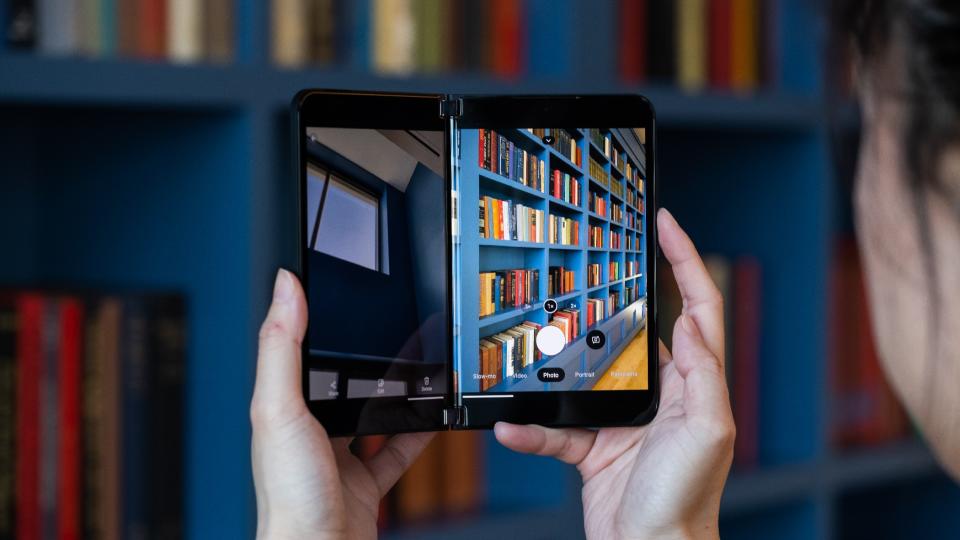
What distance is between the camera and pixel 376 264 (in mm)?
730

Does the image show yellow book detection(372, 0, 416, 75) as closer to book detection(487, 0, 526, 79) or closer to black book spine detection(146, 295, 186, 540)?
book detection(487, 0, 526, 79)

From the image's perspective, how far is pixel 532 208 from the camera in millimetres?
751

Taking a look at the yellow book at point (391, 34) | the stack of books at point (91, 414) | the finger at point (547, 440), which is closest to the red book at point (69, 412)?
the stack of books at point (91, 414)

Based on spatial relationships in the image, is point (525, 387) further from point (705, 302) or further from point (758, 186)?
point (758, 186)

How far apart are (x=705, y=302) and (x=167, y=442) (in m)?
0.65

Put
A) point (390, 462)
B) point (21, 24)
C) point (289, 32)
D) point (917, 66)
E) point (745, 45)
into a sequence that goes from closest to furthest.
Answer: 1. point (917, 66)
2. point (390, 462)
3. point (21, 24)
4. point (289, 32)
5. point (745, 45)

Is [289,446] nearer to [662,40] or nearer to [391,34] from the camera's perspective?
[391,34]

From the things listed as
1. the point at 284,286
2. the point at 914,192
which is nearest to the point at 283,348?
the point at 284,286

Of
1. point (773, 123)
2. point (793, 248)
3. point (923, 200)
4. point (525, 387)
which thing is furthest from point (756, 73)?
point (923, 200)

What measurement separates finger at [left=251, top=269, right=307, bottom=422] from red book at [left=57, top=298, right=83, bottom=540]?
511mm

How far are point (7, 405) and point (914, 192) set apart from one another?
2.91 feet

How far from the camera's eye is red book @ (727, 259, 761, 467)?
1585mm

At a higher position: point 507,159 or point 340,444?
point 507,159

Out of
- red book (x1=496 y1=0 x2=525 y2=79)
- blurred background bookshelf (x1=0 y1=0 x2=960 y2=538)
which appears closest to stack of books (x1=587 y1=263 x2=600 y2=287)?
blurred background bookshelf (x1=0 y1=0 x2=960 y2=538)
